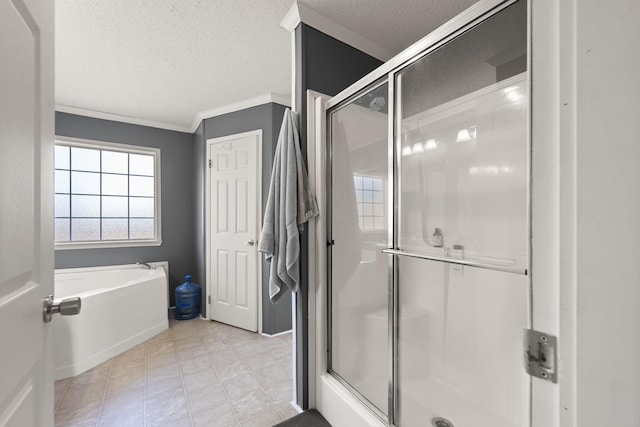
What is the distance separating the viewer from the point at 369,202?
4.97 feet

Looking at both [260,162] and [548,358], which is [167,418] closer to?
[548,358]

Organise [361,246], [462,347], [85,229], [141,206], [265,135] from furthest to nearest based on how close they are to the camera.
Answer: [141,206] → [85,229] → [265,135] → [361,246] → [462,347]

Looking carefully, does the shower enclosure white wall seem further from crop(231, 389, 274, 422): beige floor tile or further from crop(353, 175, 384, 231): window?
crop(231, 389, 274, 422): beige floor tile

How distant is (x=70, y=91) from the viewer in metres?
2.64

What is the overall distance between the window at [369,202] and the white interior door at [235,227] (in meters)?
1.52

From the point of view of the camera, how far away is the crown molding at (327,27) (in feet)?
5.32

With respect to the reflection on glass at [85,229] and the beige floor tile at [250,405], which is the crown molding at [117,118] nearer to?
the reflection on glass at [85,229]

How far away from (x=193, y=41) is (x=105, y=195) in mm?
2435

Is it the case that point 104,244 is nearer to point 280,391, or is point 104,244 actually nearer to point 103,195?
point 103,195

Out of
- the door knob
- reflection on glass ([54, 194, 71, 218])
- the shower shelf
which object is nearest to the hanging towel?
the shower shelf

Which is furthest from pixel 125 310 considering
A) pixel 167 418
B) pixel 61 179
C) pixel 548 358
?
pixel 548 358

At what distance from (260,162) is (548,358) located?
2.70 metres

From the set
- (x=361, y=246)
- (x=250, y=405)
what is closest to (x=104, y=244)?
(x=250, y=405)

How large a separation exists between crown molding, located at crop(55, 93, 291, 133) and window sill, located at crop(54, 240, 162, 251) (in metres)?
1.47
